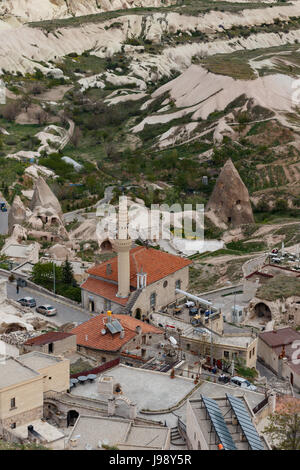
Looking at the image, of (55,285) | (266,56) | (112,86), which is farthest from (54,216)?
(112,86)

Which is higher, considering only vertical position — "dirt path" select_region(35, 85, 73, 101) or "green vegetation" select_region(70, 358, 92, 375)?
"dirt path" select_region(35, 85, 73, 101)

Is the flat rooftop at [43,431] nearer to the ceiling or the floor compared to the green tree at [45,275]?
nearer to the floor

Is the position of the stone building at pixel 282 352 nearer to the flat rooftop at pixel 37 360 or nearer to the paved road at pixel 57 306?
the paved road at pixel 57 306

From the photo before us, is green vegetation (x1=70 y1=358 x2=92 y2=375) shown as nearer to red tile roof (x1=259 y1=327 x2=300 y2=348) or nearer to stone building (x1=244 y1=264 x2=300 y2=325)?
red tile roof (x1=259 y1=327 x2=300 y2=348)

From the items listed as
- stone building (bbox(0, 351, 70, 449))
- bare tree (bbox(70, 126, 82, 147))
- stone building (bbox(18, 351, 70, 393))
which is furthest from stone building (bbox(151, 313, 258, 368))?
bare tree (bbox(70, 126, 82, 147))


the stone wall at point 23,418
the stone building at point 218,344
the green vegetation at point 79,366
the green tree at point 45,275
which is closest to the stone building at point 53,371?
the stone wall at point 23,418
